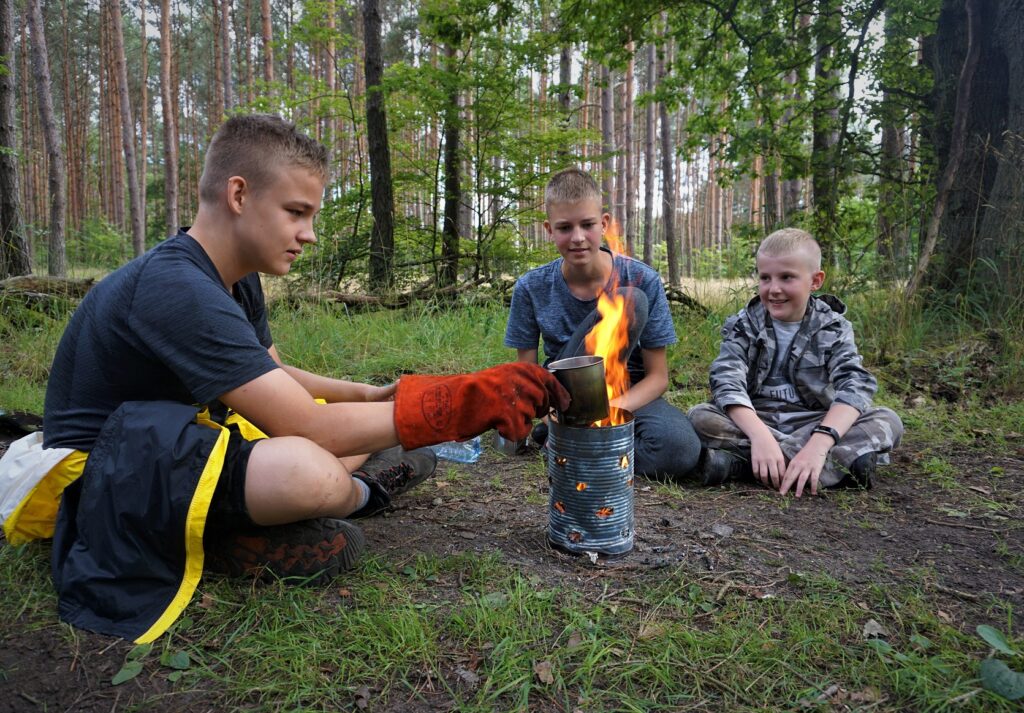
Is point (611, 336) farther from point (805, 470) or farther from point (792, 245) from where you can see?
point (792, 245)

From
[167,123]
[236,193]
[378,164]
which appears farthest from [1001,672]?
[167,123]

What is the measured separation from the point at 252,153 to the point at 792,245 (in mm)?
2409

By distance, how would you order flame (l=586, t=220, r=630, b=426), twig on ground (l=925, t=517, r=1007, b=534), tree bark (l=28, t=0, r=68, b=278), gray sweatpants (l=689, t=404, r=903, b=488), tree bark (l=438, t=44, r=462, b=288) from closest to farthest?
flame (l=586, t=220, r=630, b=426) → twig on ground (l=925, t=517, r=1007, b=534) → gray sweatpants (l=689, t=404, r=903, b=488) → tree bark (l=438, t=44, r=462, b=288) → tree bark (l=28, t=0, r=68, b=278)

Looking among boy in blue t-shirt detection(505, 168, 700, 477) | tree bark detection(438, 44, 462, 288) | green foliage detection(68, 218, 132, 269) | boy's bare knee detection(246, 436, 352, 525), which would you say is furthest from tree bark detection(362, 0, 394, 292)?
green foliage detection(68, 218, 132, 269)

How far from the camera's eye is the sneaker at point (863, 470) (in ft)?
9.57

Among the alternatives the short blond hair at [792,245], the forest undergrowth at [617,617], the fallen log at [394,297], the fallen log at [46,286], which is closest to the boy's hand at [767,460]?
the forest undergrowth at [617,617]

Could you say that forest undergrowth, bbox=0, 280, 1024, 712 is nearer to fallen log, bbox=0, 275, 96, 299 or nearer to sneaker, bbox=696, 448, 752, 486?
sneaker, bbox=696, 448, 752, 486

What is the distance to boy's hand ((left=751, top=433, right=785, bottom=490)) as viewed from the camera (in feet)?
9.44

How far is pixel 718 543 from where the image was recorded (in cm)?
236

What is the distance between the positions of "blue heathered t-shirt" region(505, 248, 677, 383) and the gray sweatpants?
1.51ft

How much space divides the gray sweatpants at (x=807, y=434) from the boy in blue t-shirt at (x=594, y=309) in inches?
4.5

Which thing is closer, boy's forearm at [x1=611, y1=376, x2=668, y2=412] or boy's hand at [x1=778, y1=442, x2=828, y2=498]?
boy's hand at [x1=778, y1=442, x2=828, y2=498]

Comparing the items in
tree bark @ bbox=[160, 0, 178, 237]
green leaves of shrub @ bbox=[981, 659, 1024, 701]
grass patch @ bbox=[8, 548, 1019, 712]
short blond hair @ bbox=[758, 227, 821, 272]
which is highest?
tree bark @ bbox=[160, 0, 178, 237]

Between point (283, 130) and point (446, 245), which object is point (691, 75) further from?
point (283, 130)
